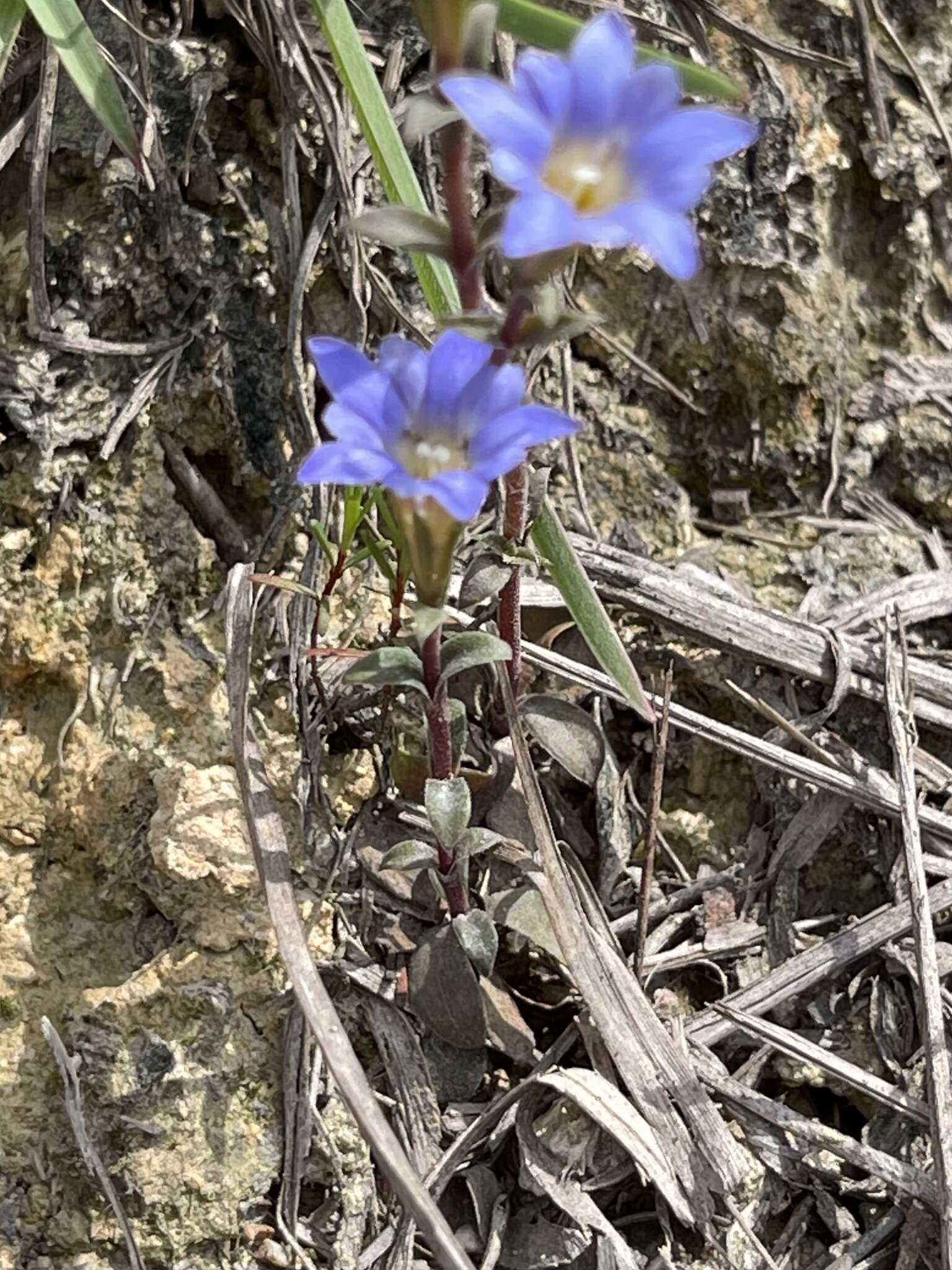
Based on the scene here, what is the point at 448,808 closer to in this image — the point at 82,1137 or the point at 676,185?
the point at 82,1137

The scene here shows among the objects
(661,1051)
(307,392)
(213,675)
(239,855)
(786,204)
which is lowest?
(661,1051)

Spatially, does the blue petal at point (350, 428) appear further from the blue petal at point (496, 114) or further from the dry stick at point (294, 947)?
the dry stick at point (294, 947)

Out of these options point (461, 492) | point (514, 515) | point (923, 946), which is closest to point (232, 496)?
point (514, 515)

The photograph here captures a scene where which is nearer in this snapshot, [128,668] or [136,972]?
[136,972]

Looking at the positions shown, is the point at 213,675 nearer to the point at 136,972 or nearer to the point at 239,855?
the point at 239,855

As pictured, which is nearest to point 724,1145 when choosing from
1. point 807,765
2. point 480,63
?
point 807,765
